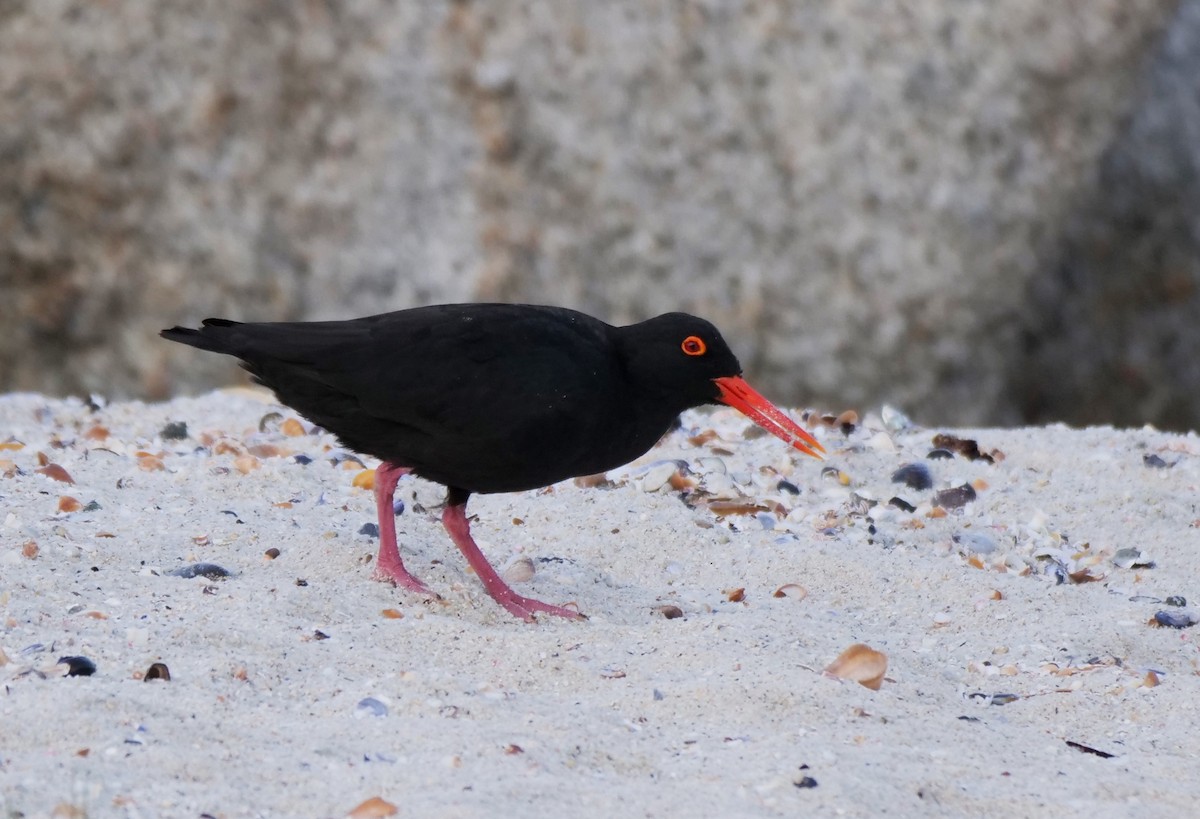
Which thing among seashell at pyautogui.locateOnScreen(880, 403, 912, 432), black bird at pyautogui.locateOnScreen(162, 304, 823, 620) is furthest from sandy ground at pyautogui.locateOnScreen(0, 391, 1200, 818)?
black bird at pyautogui.locateOnScreen(162, 304, 823, 620)

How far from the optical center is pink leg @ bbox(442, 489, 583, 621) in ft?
14.3

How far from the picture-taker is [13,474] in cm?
509

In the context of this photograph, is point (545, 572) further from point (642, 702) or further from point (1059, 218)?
point (1059, 218)

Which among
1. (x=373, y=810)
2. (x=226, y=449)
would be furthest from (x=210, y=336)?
(x=373, y=810)

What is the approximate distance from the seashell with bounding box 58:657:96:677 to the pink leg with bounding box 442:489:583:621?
1.23m

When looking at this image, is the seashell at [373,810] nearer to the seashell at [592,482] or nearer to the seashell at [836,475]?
the seashell at [592,482]

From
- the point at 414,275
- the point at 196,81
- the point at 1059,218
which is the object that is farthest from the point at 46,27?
the point at 1059,218

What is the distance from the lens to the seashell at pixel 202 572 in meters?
4.34

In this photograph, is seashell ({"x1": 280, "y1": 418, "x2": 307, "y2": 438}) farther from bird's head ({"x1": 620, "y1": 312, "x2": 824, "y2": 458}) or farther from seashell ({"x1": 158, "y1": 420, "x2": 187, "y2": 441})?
bird's head ({"x1": 620, "y1": 312, "x2": 824, "y2": 458})

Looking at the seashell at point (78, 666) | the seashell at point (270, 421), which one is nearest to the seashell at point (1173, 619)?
the seashell at point (78, 666)

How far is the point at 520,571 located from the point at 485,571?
0.30 meters

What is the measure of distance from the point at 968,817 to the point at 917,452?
316 cm

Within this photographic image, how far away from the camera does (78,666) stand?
3.52 m

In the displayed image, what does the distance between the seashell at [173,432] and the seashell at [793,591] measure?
2.58m
